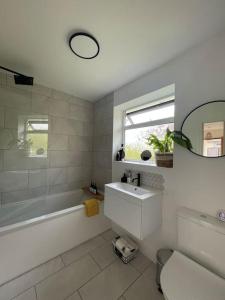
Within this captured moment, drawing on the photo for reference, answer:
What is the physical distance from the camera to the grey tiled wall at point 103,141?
2.40 meters

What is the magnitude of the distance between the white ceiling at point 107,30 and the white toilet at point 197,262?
1632 millimetres

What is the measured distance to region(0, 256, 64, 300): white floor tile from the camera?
127cm

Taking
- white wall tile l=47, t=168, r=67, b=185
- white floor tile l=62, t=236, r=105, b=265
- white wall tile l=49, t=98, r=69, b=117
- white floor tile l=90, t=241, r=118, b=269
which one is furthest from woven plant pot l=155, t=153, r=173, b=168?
white wall tile l=49, t=98, r=69, b=117

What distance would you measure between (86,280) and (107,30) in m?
2.44

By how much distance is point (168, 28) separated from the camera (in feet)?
3.81

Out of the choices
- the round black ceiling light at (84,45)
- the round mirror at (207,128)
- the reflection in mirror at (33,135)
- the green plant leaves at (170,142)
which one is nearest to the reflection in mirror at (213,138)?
the round mirror at (207,128)

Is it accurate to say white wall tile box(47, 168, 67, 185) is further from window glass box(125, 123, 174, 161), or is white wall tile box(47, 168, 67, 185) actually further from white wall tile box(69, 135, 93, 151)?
window glass box(125, 123, 174, 161)

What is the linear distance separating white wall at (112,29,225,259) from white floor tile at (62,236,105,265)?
74cm

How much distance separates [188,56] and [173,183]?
4.37 ft

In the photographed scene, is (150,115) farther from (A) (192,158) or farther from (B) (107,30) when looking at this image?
(B) (107,30)

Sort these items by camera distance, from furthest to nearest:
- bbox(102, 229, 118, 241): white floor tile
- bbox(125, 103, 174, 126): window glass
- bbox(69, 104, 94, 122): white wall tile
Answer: bbox(69, 104, 94, 122): white wall tile, bbox(102, 229, 118, 241): white floor tile, bbox(125, 103, 174, 126): window glass

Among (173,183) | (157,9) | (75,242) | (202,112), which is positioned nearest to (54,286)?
(75,242)

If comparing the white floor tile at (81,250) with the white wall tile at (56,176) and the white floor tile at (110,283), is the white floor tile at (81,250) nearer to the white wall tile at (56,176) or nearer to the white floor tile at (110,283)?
the white floor tile at (110,283)

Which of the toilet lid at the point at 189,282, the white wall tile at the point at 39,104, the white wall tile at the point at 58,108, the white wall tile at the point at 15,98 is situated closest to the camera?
the toilet lid at the point at 189,282
